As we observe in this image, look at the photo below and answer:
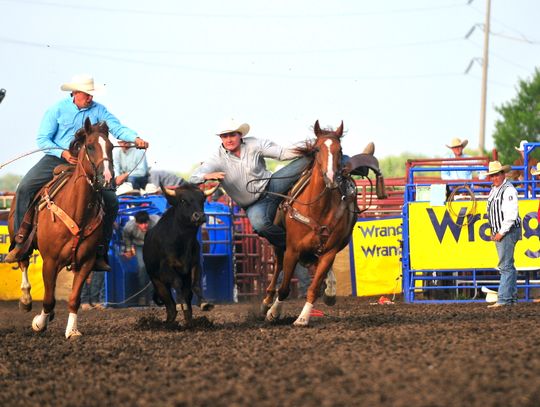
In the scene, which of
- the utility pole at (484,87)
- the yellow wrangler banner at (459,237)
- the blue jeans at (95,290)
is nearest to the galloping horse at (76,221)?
the yellow wrangler banner at (459,237)

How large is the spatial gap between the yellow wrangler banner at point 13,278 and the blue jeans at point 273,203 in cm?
779

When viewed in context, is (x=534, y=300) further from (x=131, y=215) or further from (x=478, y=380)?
(x=478, y=380)

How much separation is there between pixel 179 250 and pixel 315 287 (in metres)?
1.44

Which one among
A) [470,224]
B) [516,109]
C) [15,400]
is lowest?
[15,400]

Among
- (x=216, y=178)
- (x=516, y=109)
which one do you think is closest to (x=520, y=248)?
(x=216, y=178)

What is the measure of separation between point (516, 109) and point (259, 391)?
2177 inches

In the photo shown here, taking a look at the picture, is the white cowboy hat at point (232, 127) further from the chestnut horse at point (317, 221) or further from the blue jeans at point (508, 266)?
the blue jeans at point (508, 266)

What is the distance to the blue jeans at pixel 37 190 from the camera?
10328 mm

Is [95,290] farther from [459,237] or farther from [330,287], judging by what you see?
[330,287]

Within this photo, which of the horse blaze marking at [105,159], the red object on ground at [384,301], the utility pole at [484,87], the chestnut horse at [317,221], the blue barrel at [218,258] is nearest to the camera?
the horse blaze marking at [105,159]

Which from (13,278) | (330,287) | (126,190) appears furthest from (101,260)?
(13,278)

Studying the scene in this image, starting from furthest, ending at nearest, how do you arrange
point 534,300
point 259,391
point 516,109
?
point 516,109 → point 534,300 → point 259,391

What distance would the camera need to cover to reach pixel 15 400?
6.23 m

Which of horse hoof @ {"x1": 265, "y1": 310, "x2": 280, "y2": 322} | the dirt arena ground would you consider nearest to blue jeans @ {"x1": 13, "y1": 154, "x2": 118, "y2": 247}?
the dirt arena ground
